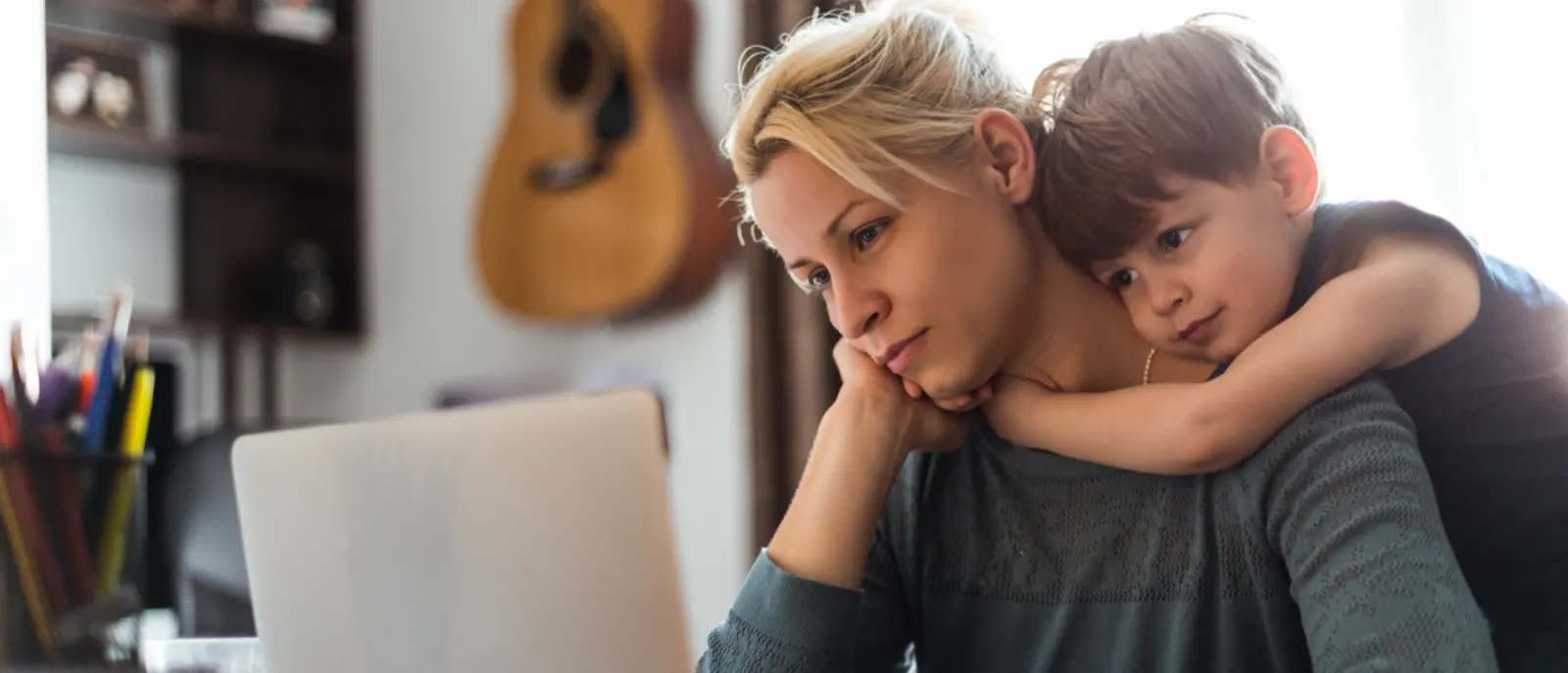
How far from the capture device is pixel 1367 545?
72cm

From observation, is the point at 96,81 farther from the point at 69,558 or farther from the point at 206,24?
the point at 69,558

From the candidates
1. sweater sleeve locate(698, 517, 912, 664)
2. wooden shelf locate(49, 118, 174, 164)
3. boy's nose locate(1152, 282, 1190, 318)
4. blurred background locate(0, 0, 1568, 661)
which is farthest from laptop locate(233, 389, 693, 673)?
wooden shelf locate(49, 118, 174, 164)

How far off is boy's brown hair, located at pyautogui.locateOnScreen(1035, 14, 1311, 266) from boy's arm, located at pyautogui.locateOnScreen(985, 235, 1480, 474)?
0.34ft

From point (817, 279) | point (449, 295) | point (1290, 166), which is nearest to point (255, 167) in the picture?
point (449, 295)

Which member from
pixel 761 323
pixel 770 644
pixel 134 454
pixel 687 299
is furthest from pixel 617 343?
pixel 770 644

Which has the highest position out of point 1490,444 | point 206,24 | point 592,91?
point 206,24

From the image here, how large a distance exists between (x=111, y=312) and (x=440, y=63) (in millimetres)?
1759

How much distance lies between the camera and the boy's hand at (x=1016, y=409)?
2.96ft

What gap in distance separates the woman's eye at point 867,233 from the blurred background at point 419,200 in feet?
2.29

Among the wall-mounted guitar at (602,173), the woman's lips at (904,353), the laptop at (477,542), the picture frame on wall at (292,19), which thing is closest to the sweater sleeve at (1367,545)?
the woman's lips at (904,353)

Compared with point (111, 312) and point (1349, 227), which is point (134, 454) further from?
point (1349, 227)

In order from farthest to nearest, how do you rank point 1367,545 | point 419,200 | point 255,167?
point 419,200, point 255,167, point 1367,545

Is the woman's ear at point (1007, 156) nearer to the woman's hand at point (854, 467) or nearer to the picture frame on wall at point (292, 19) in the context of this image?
the woman's hand at point (854, 467)

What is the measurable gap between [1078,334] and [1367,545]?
0.88ft
